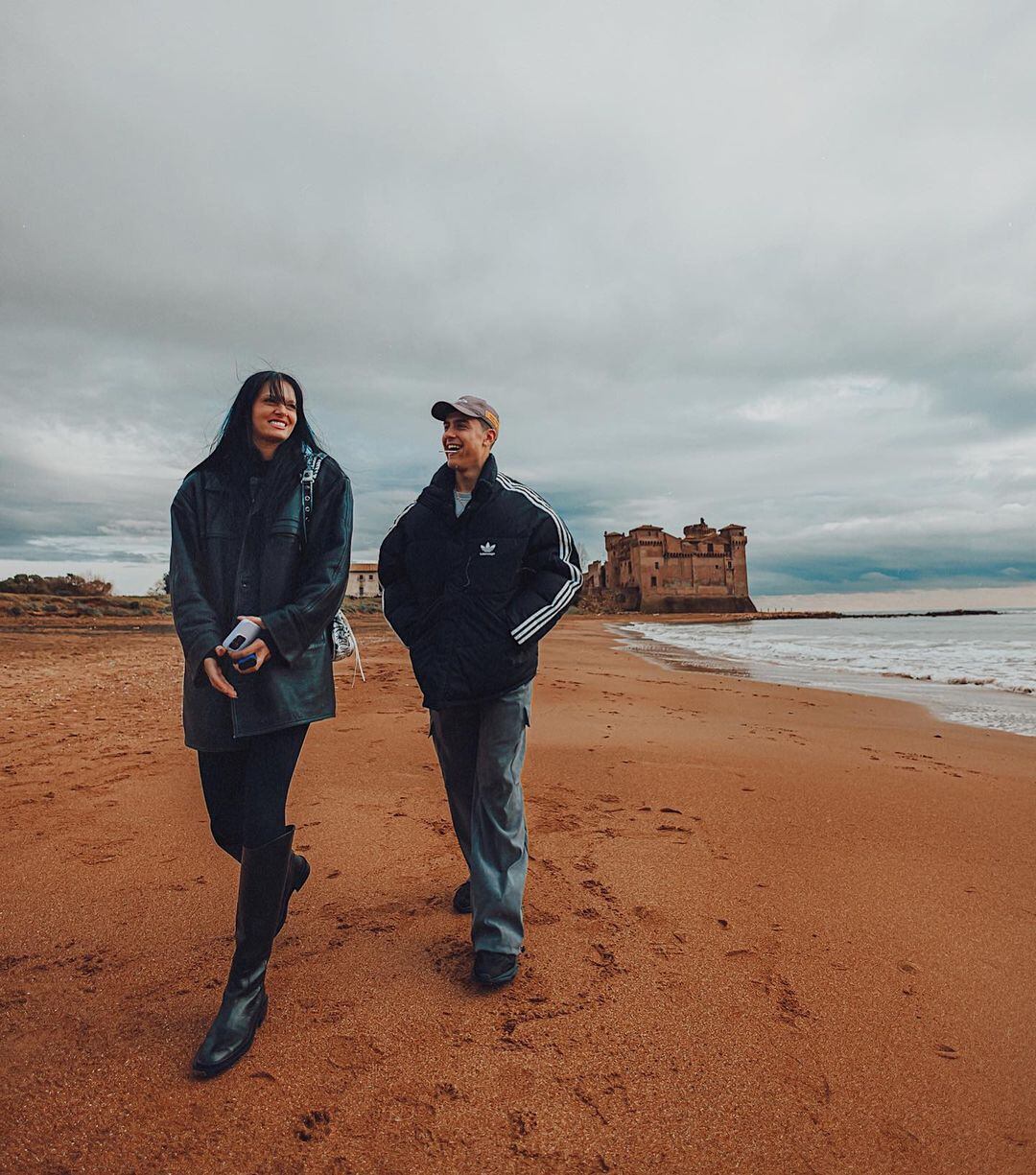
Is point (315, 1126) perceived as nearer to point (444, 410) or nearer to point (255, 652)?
point (255, 652)

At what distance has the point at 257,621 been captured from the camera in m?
2.07

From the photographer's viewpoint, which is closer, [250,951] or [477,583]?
[250,951]

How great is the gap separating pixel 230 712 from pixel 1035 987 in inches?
107

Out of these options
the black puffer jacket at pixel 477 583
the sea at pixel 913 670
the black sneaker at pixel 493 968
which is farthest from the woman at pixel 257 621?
the sea at pixel 913 670

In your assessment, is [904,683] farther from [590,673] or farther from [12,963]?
[12,963]

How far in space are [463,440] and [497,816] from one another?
137 cm

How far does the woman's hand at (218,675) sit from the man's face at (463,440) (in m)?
1.06

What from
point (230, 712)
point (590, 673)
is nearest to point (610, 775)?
point (230, 712)

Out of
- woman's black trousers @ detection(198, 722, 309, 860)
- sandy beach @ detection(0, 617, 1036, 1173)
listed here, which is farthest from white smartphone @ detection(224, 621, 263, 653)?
sandy beach @ detection(0, 617, 1036, 1173)

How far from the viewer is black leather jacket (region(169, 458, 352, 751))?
2.09 metres

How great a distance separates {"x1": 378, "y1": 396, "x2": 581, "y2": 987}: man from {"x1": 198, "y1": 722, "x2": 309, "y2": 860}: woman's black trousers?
0.52m

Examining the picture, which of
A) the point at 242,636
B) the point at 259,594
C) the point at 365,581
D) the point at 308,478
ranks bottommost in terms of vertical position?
the point at 242,636

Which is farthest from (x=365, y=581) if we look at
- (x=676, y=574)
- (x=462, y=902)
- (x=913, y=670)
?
(x=462, y=902)

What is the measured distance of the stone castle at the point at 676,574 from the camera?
79250mm
